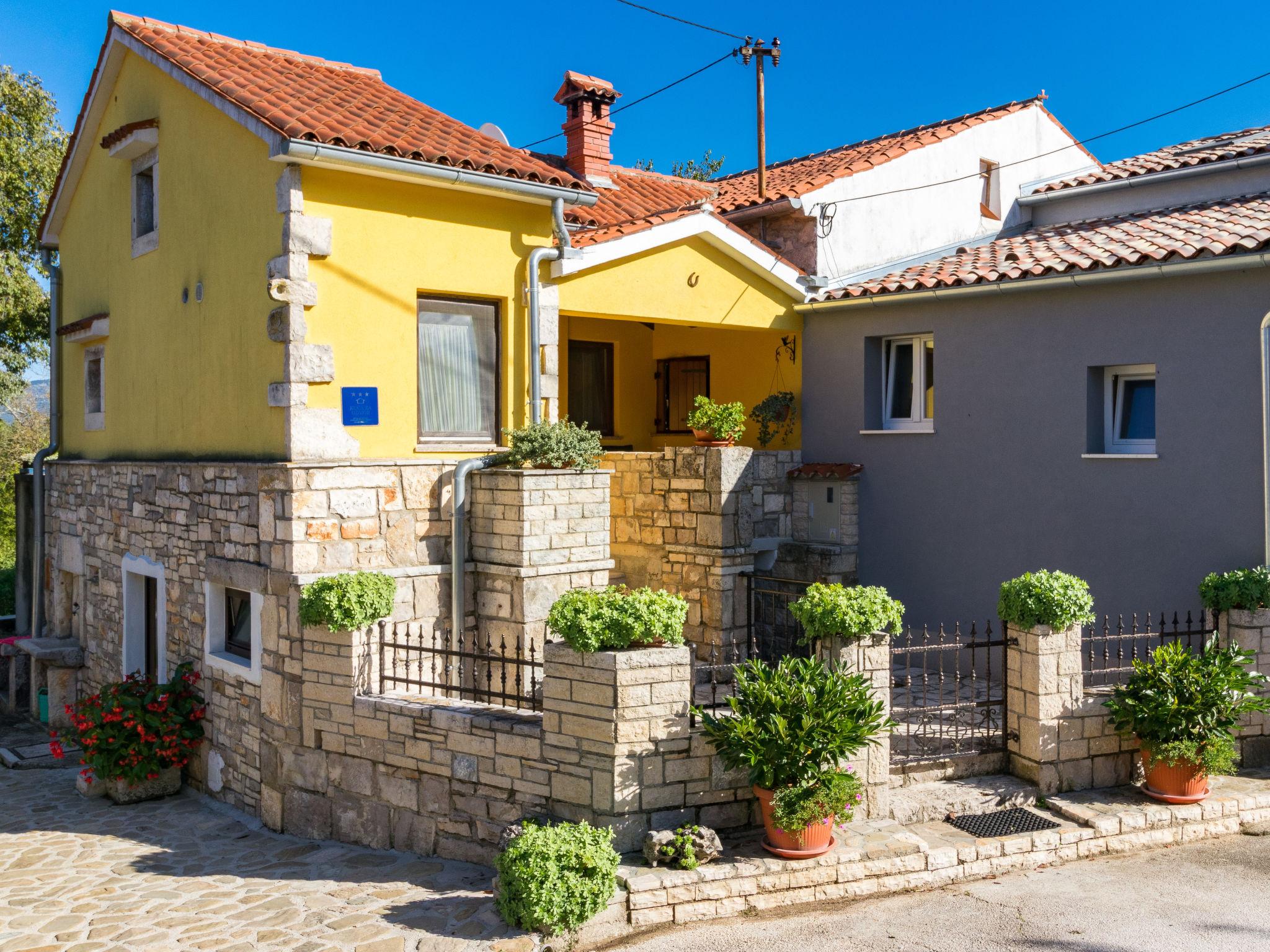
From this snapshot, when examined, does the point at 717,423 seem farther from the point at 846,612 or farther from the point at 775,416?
the point at 846,612

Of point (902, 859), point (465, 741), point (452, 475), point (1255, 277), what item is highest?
point (1255, 277)

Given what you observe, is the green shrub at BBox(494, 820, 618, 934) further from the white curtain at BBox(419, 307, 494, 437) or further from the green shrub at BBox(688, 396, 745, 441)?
the green shrub at BBox(688, 396, 745, 441)

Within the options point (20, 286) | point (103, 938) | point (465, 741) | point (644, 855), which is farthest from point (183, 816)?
point (20, 286)

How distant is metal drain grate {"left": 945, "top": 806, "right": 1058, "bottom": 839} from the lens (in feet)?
26.6

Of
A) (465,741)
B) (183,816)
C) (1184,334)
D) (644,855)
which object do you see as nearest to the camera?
(644,855)

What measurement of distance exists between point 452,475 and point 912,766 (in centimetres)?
506

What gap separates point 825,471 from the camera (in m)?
12.9

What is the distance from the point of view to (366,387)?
1011 centimetres

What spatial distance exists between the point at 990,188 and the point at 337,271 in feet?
32.1

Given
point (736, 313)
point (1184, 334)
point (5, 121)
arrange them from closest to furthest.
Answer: point (1184, 334) → point (736, 313) → point (5, 121)

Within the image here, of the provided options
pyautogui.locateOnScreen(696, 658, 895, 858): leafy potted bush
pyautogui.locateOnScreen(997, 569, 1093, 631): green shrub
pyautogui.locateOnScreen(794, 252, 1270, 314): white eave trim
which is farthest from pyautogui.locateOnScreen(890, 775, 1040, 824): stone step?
pyautogui.locateOnScreen(794, 252, 1270, 314): white eave trim

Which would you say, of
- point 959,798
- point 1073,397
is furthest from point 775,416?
point 959,798

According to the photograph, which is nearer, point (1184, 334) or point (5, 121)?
point (1184, 334)

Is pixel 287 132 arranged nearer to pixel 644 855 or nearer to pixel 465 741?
pixel 465 741
